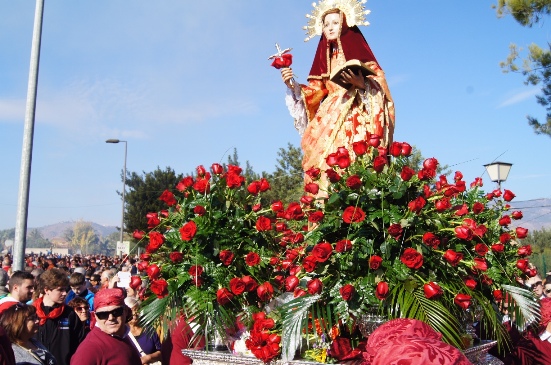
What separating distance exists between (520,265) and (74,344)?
13.2 feet

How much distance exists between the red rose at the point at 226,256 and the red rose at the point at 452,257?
1.31m

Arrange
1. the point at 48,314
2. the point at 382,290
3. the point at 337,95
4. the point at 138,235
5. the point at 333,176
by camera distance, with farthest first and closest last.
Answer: the point at 337,95 < the point at 48,314 < the point at 138,235 < the point at 333,176 < the point at 382,290

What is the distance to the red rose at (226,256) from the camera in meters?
3.85

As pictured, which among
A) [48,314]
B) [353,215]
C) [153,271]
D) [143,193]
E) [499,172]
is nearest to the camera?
[353,215]

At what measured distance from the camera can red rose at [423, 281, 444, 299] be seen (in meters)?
3.19

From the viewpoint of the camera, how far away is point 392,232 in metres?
3.34

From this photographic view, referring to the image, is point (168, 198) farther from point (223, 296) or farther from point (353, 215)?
point (353, 215)

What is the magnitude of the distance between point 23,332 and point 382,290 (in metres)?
2.75

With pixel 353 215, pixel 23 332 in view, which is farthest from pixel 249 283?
pixel 23 332

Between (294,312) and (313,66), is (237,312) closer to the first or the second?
(294,312)

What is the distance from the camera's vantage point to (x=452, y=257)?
3.30m

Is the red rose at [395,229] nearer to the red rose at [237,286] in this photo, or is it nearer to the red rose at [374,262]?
the red rose at [374,262]

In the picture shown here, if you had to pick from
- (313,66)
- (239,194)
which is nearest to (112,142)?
(313,66)

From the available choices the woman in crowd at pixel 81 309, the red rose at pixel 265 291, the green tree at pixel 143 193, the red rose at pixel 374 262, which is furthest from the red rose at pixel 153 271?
the green tree at pixel 143 193
